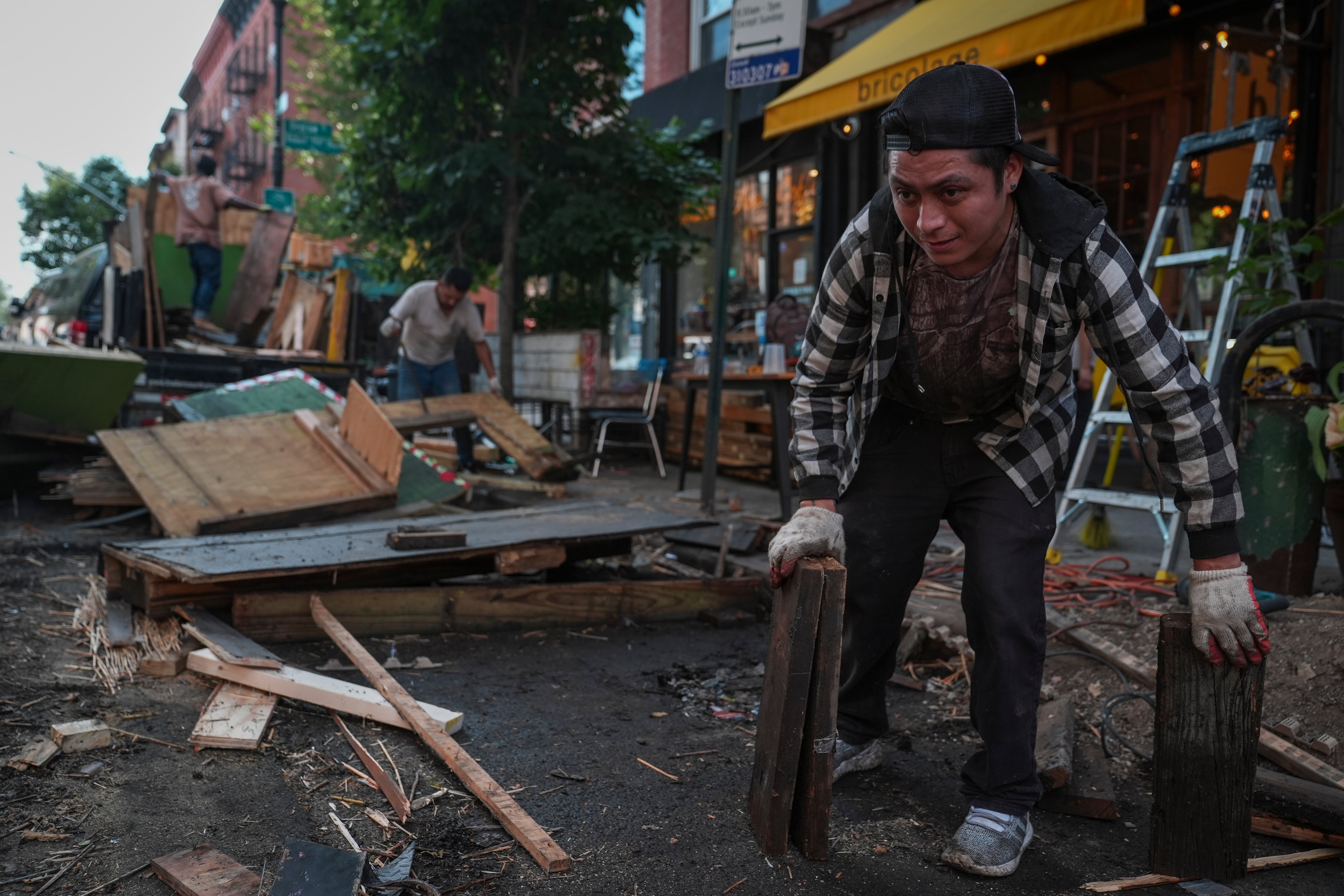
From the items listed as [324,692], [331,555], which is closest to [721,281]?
[331,555]

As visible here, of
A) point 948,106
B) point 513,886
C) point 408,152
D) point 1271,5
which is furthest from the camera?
point 408,152

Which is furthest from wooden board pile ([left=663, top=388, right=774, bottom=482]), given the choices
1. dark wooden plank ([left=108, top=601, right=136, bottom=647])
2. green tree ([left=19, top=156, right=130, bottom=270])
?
green tree ([left=19, top=156, right=130, bottom=270])

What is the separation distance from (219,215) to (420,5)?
10.1ft

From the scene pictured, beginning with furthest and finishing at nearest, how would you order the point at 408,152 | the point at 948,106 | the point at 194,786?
the point at 408,152 → the point at 194,786 → the point at 948,106

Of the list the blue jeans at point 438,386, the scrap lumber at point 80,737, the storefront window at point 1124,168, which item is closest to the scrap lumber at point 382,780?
the scrap lumber at point 80,737

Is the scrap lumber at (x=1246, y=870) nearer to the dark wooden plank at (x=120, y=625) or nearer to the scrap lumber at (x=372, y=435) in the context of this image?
the dark wooden plank at (x=120, y=625)

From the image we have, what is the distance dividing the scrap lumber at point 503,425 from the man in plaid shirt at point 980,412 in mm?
5257

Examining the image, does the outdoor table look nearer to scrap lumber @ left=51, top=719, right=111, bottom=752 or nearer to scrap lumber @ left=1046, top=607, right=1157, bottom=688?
scrap lumber @ left=1046, top=607, right=1157, bottom=688

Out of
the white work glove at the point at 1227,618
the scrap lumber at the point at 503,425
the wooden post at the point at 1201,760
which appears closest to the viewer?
the white work glove at the point at 1227,618

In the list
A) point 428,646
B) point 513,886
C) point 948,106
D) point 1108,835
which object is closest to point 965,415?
point 948,106

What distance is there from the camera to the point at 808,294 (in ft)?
36.1

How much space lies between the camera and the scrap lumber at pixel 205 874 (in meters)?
2.06

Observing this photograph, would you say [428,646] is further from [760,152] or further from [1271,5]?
[760,152]

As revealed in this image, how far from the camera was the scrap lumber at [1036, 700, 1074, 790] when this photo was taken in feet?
8.84
